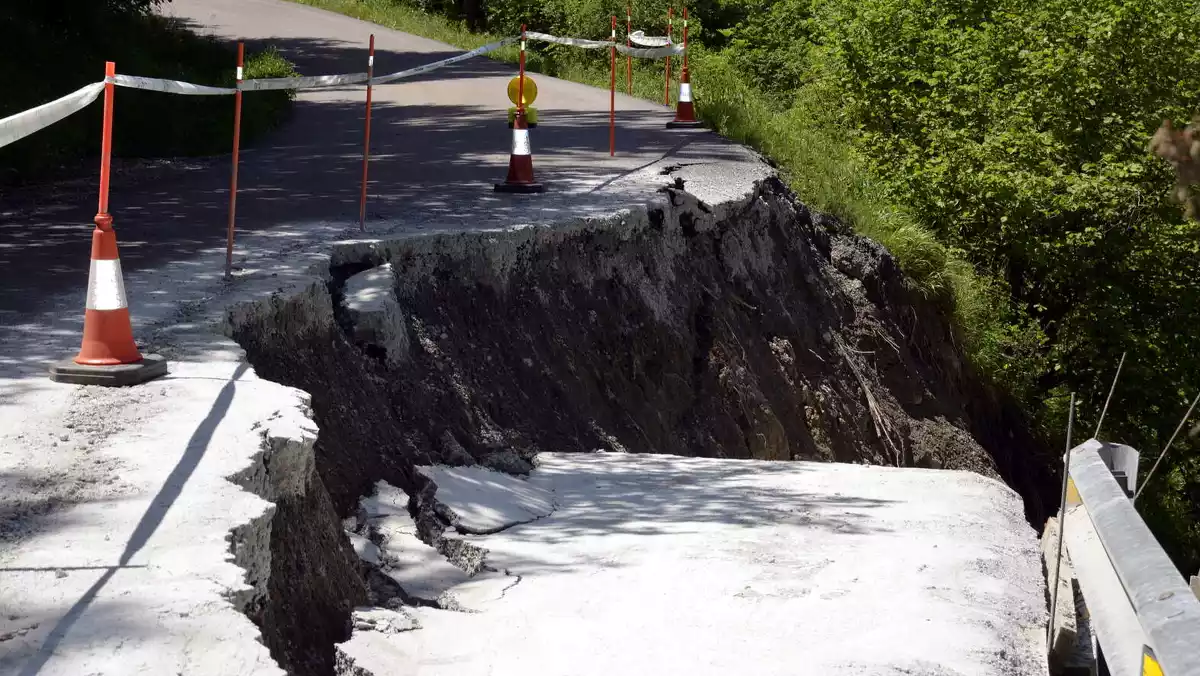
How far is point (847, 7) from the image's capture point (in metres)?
20.1

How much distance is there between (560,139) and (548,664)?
36.0 ft

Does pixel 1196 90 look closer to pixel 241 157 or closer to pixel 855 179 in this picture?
pixel 855 179

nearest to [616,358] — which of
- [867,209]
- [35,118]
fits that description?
[35,118]

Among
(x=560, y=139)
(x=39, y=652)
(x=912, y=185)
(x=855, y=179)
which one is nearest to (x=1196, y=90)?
(x=912, y=185)

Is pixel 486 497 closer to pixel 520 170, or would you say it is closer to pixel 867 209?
pixel 520 170

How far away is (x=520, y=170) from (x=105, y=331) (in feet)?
18.7

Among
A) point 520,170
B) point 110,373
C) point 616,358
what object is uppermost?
point 520,170

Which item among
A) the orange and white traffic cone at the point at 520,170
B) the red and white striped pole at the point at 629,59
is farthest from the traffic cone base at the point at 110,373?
the red and white striped pole at the point at 629,59

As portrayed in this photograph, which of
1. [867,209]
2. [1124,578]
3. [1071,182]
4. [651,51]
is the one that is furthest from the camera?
[1071,182]

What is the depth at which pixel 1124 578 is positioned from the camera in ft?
9.59

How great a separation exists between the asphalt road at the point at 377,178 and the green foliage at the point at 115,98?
1.09 ft

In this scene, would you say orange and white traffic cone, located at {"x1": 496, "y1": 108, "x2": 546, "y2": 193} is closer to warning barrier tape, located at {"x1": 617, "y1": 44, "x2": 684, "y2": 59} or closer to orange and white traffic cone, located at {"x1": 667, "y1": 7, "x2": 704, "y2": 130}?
warning barrier tape, located at {"x1": 617, "y1": 44, "x2": 684, "y2": 59}

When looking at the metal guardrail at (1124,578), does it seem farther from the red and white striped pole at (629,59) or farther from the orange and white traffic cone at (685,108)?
the red and white striped pole at (629,59)

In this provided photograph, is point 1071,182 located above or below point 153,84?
below
